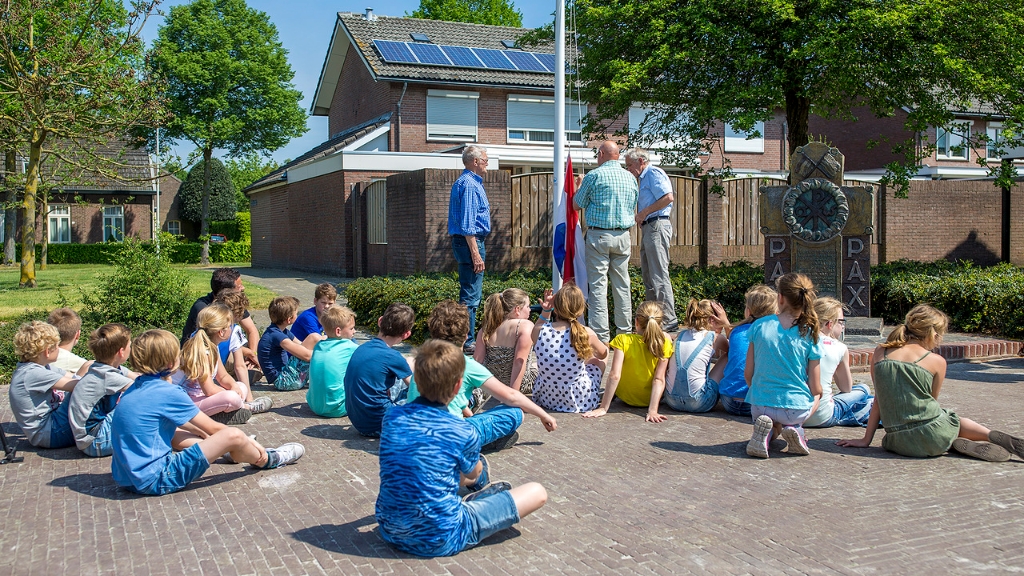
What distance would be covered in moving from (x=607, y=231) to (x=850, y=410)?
3370 mm

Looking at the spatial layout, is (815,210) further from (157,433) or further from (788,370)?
(157,433)

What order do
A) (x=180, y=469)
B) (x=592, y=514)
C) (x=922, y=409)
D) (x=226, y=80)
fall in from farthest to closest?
(x=226, y=80) < (x=922, y=409) < (x=180, y=469) < (x=592, y=514)

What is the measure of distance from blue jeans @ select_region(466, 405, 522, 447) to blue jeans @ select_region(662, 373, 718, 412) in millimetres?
2357

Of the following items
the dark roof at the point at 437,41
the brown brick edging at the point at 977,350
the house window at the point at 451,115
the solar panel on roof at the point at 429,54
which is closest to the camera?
the brown brick edging at the point at 977,350

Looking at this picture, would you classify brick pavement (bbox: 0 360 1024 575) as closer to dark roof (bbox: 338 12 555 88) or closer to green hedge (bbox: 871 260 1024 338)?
green hedge (bbox: 871 260 1024 338)

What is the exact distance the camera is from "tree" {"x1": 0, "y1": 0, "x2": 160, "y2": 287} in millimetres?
16234

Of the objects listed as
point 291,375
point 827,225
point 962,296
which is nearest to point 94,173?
point 291,375

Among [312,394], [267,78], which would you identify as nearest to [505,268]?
[312,394]

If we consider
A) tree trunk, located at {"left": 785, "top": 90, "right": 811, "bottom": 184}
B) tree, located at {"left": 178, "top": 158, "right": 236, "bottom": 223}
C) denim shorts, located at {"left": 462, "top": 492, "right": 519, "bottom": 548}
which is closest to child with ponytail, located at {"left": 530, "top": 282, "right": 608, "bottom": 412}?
denim shorts, located at {"left": 462, "top": 492, "right": 519, "bottom": 548}

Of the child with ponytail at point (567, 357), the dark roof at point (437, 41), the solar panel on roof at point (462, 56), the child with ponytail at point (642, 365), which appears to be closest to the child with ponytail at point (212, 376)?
the child with ponytail at point (567, 357)

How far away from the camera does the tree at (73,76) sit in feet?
53.3

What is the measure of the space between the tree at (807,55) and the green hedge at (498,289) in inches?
102

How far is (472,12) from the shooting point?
54000 mm

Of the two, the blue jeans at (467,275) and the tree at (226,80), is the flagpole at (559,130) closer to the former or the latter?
the blue jeans at (467,275)
